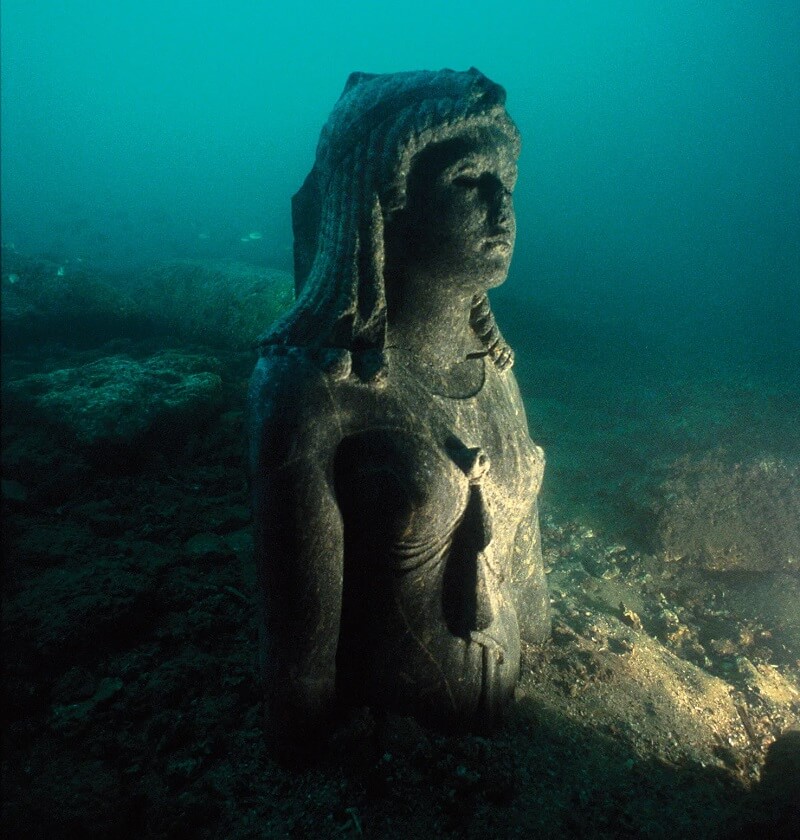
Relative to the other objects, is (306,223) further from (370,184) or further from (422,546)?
(422,546)

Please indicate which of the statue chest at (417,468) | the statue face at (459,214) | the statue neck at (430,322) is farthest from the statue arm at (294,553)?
the statue face at (459,214)

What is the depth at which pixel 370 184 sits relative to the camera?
87.9 inches

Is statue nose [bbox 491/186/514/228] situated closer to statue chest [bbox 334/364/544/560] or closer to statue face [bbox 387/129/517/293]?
statue face [bbox 387/129/517/293]

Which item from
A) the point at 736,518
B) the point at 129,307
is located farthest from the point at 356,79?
the point at 129,307

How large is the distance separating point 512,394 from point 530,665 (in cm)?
164

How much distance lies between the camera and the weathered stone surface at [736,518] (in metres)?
4.97

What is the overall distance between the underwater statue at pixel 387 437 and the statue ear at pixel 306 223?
6.6 inches

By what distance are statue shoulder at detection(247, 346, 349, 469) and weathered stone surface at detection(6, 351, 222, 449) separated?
309cm

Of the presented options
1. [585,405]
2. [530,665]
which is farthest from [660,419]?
[530,665]

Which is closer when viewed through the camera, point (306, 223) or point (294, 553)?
point (294, 553)

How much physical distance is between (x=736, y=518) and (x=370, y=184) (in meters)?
5.05

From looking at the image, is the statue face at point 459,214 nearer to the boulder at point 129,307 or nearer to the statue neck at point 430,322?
the statue neck at point 430,322

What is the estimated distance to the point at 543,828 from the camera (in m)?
2.09

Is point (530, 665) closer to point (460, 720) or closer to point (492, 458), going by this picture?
point (460, 720)
